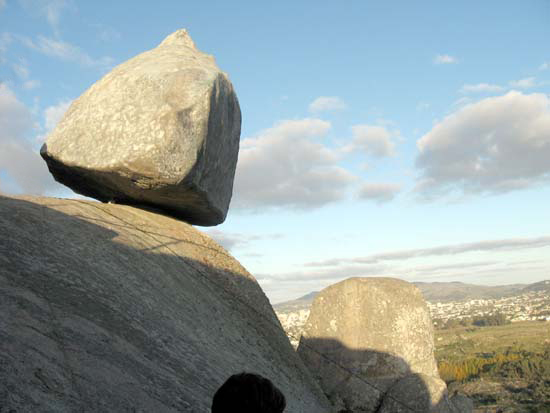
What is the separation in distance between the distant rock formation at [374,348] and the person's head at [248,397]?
8.89 meters

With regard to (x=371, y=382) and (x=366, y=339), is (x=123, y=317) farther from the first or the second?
(x=366, y=339)

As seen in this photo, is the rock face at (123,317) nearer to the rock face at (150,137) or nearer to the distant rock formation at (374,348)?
the rock face at (150,137)

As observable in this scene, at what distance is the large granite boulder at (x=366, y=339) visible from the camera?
1162 cm

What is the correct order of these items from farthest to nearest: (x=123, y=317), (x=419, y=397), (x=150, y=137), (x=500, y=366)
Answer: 1. (x=500, y=366)
2. (x=419, y=397)
3. (x=150, y=137)
4. (x=123, y=317)

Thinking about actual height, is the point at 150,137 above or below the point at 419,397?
above

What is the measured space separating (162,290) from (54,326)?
2756 mm

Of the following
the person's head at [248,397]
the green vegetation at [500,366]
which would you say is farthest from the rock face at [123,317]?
the green vegetation at [500,366]

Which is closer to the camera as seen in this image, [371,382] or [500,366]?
[371,382]

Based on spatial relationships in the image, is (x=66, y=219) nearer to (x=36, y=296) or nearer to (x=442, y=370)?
(x=36, y=296)

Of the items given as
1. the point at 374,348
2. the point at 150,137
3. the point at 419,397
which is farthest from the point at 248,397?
the point at 374,348

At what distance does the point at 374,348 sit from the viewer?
39.6 feet

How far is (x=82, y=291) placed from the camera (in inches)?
242

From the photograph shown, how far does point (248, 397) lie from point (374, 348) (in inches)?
388

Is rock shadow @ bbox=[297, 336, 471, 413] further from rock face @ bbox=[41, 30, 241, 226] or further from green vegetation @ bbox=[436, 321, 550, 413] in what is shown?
green vegetation @ bbox=[436, 321, 550, 413]
